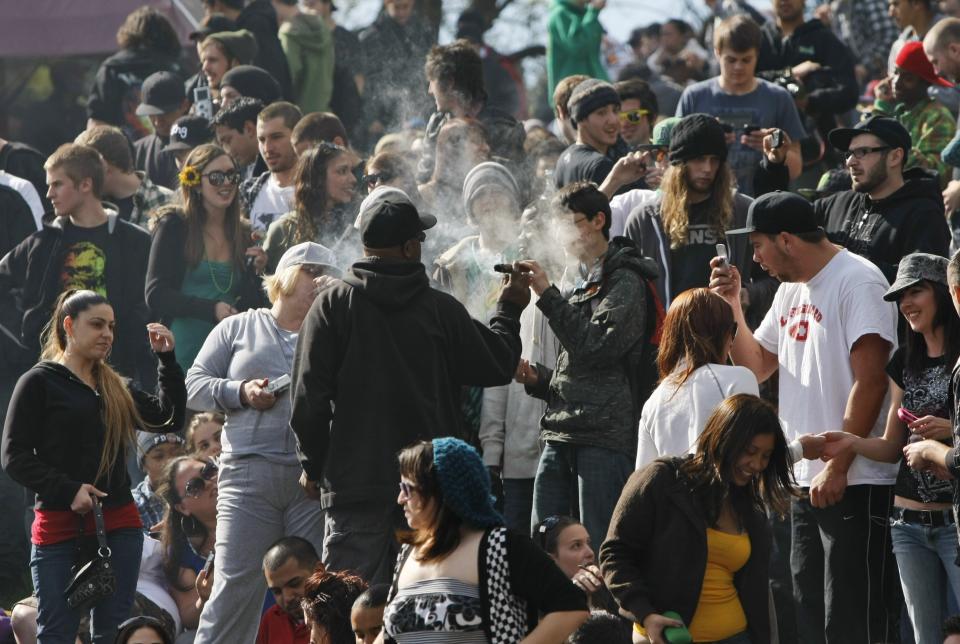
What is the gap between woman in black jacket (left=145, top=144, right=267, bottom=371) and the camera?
31.0 ft

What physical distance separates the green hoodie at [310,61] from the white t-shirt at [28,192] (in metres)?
2.93

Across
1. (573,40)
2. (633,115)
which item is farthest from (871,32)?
(633,115)

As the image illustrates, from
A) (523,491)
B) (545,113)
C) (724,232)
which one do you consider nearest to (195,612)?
(523,491)

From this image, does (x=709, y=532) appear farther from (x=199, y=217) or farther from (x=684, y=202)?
(x=199, y=217)

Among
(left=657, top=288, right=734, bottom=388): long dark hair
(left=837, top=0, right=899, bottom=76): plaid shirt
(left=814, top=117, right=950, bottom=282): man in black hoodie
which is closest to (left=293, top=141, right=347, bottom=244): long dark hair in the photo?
(left=814, top=117, right=950, bottom=282): man in black hoodie

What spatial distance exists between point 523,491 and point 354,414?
73.1 inches

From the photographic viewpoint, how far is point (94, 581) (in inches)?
289

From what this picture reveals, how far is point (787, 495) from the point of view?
19.2ft

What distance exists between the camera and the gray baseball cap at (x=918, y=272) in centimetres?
641

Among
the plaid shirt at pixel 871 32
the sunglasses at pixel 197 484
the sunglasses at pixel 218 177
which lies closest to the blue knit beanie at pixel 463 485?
the sunglasses at pixel 197 484

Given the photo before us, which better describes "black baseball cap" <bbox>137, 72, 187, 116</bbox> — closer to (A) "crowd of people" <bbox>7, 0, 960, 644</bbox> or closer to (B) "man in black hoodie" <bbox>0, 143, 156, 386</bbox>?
(A) "crowd of people" <bbox>7, 0, 960, 644</bbox>

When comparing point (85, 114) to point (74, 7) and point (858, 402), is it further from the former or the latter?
point (858, 402)

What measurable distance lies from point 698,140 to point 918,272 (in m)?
1.81

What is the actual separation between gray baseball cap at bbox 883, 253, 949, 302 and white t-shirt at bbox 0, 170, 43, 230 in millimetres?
6168
